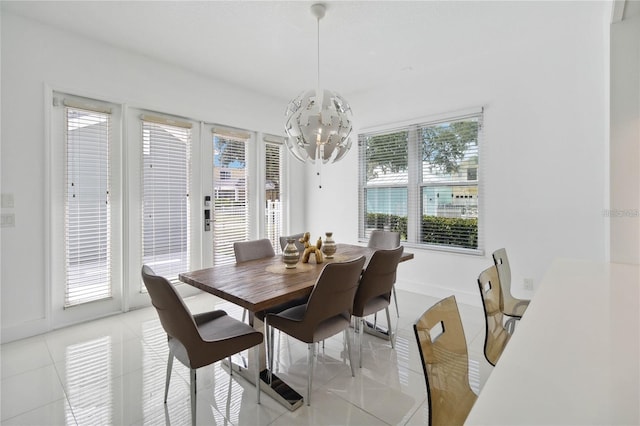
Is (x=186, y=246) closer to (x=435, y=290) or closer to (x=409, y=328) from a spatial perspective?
(x=409, y=328)

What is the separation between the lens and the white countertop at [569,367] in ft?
1.99

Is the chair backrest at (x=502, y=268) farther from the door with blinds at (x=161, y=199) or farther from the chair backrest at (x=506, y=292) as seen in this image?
the door with blinds at (x=161, y=199)

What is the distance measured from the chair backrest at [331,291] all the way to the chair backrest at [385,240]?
1.41m

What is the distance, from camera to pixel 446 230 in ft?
12.9

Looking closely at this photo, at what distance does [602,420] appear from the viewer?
59 cm

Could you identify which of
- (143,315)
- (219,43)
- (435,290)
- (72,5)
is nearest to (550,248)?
(435,290)

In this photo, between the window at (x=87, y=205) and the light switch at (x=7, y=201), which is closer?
the light switch at (x=7, y=201)

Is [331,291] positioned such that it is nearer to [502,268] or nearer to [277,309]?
[277,309]

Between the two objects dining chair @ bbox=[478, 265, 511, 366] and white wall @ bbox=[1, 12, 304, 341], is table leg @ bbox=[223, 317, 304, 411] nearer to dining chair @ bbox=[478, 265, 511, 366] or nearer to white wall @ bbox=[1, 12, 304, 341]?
dining chair @ bbox=[478, 265, 511, 366]

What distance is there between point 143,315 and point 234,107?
114 inches

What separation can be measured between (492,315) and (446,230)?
7.86 feet

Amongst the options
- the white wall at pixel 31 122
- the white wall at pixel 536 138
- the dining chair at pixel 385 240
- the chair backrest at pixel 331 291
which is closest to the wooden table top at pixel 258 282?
the chair backrest at pixel 331 291

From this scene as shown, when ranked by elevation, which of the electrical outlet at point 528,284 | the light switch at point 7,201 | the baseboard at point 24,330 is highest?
the light switch at point 7,201

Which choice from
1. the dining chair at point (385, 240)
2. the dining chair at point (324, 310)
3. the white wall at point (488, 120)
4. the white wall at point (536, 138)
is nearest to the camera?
the dining chair at point (324, 310)
